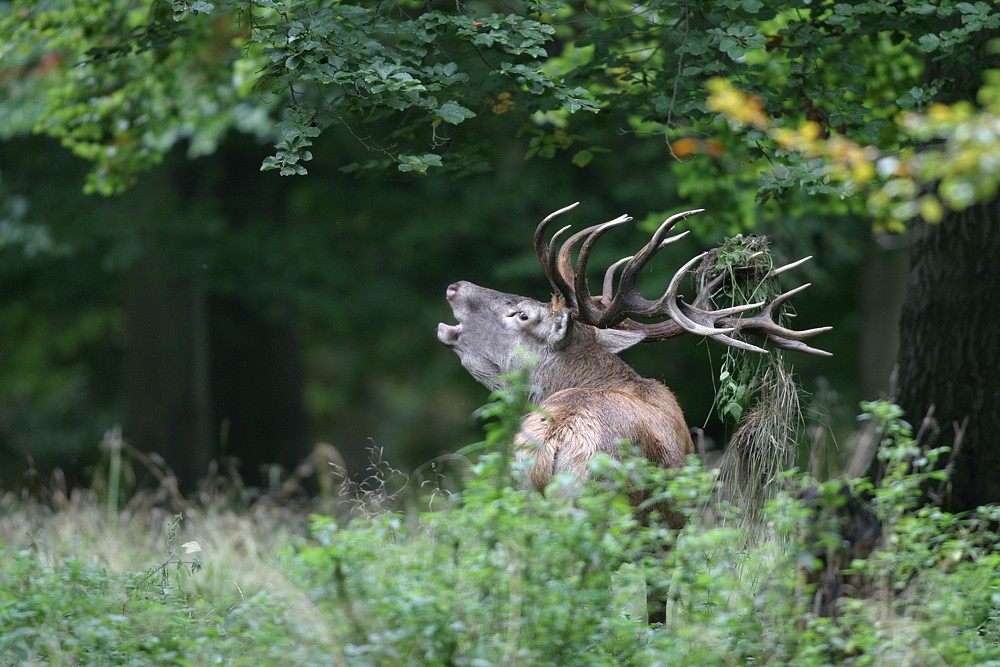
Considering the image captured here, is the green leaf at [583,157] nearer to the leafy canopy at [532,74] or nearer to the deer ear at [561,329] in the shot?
the leafy canopy at [532,74]

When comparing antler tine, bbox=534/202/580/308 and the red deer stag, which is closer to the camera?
the red deer stag

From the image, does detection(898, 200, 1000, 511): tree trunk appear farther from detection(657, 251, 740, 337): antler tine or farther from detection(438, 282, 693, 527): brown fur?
detection(438, 282, 693, 527): brown fur

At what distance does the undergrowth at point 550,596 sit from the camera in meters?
3.95

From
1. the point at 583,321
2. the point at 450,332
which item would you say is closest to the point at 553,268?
the point at 583,321

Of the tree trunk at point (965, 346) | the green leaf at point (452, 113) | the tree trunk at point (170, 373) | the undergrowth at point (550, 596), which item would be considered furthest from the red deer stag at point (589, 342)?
the tree trunk at point (170, 373)

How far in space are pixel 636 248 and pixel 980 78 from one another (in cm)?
611

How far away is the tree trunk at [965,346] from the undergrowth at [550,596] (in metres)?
1.90

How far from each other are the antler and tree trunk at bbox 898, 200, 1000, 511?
122cm

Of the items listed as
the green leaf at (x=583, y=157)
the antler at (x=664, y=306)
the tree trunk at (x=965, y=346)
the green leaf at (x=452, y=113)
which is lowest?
the tree trunk at (x=965, y=346)

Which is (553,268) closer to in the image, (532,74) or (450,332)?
(450,332)

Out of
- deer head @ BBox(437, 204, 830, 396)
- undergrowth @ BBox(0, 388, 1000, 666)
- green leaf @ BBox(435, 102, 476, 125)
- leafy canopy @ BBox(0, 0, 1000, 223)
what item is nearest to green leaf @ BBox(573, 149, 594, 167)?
leafy canopy @ BBox(0, 0, 1000, 223)

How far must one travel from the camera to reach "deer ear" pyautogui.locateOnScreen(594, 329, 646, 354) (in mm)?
6770

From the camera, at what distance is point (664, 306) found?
6.32 meters

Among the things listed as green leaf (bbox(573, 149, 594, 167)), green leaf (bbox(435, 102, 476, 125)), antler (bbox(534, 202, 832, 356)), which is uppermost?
green leaf (bbox(435, 102, 476, 125))
